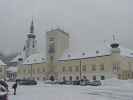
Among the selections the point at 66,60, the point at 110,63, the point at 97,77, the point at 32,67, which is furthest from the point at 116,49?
the point at 32,67

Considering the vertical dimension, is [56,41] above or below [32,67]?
above

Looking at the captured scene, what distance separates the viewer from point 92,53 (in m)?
65.5

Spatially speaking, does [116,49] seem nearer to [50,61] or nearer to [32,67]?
[50,61]

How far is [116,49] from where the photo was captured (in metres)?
57.7

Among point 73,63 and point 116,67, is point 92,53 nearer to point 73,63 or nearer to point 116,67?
point 73,63

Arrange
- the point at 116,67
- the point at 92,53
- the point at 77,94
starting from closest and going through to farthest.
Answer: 1. the point at 77,94
2. the point at 116,67
3. the point at 92,53

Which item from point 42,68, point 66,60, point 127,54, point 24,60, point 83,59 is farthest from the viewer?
point 24,60

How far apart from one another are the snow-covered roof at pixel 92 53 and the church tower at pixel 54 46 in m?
1.95

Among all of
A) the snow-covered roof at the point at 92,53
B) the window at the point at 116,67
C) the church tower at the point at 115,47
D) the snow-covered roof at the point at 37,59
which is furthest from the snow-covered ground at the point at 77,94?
the snow-covered roof at the point at 37,59

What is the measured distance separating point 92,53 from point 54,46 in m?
13.8

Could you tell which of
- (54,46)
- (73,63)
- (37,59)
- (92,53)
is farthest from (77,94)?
(37,59)

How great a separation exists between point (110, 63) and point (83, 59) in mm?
9171

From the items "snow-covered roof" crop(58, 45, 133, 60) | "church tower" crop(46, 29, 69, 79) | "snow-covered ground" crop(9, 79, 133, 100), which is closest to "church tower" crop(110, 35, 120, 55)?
"snow-covered roof" crop(58, 45, 133, 60)

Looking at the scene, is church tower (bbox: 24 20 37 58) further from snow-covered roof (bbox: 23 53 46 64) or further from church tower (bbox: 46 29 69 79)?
church tower (bbox: 46 29 69 79)
